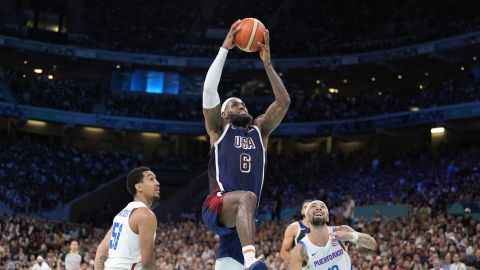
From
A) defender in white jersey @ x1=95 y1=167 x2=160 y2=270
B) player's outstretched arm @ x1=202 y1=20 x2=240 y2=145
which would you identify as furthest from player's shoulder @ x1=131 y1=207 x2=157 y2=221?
player's outstretched arm @ x1=202 y1=20 x2=240 y2=145

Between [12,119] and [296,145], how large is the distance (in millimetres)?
18211

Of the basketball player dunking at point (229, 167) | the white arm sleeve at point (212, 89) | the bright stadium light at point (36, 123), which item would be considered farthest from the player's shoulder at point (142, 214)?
the bright stadium light at point (36, 123)

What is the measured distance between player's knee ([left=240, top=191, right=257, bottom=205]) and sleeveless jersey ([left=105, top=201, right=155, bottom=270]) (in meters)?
1.35

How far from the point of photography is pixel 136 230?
795cm

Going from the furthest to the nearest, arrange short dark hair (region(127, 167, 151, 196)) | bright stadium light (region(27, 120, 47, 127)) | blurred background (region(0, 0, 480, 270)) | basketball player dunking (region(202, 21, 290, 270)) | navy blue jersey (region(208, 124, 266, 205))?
1. bright stadium light (region(27, 120, 47, 127))
2. blurred background (region(0, 0, 480, 270))
3. short dark hair (region(127, 167, 151, 196))
4. navy blue jersey (region(208, 124, 266, 205))
5. basketball player dunking (region(202, 21, 290, 270))

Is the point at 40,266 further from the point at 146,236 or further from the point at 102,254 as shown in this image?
the point at 146,236

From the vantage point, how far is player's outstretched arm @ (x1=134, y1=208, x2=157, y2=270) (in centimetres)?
776

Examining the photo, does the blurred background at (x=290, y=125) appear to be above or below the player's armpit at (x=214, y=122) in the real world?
above

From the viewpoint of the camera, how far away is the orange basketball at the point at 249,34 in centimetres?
804

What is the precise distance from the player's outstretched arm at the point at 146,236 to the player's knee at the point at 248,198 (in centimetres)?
112

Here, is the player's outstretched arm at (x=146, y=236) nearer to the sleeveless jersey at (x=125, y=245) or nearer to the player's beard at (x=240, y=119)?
the sleeveless jersey at (x=125, y=245)

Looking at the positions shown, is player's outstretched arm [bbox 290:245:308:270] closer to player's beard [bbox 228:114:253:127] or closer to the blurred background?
player's beard [bbox 228:114:253:127]

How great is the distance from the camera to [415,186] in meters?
32.0

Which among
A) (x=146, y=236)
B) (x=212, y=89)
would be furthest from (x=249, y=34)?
(x=146, y=236)
